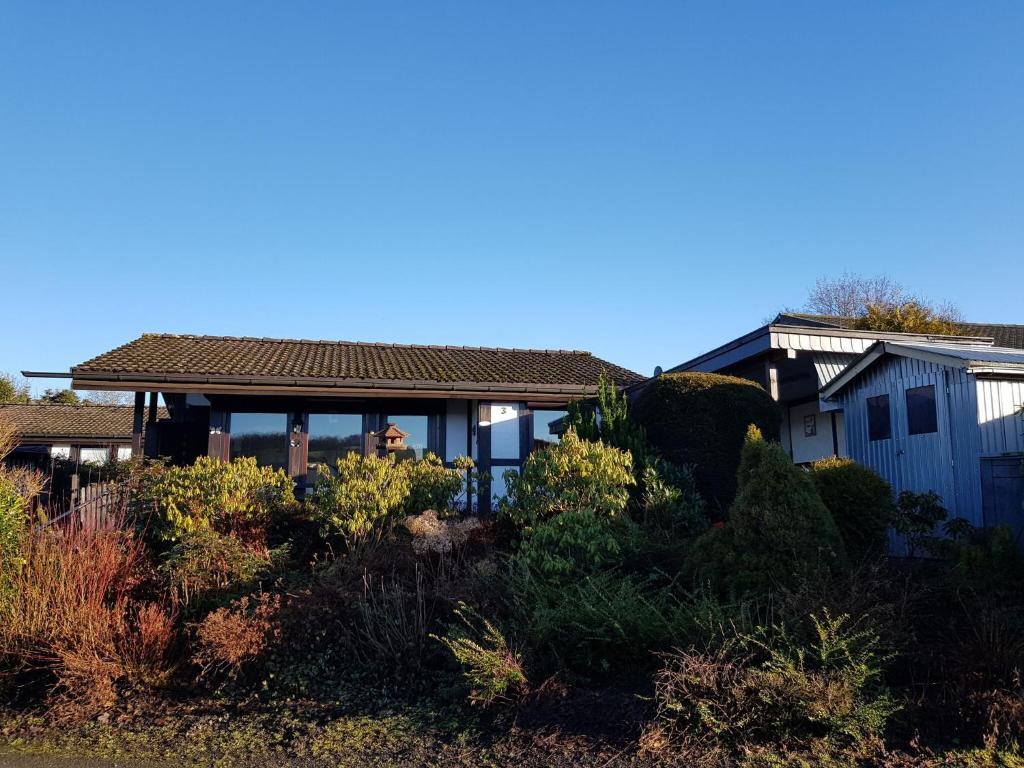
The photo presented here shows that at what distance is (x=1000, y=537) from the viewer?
6641 mm

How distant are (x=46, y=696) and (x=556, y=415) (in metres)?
10.9

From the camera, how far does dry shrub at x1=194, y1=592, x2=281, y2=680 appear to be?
19.5 feet

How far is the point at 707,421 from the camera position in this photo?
10.9m

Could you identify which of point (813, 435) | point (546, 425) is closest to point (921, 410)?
point (546, 425)

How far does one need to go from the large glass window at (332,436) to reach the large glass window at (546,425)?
11.2ft

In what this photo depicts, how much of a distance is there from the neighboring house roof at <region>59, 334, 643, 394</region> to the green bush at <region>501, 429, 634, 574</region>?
5484 millimetres

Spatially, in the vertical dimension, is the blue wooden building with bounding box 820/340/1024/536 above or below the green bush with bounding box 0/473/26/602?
above

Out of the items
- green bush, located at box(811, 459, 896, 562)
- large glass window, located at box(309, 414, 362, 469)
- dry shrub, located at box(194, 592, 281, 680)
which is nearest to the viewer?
dry shrub, located at box(194, 592, 281, 680)

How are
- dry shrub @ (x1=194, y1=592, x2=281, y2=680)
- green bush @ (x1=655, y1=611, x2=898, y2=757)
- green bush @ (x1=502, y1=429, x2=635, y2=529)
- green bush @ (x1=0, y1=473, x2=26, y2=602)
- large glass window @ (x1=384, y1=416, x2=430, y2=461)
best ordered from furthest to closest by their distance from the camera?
large glass window @ (x1=384, y1=416, x2=430, y2=461) < green bush @ (x1=502, y1=429, x2=635, y2=529) < green bush @ (x1=0, y1=473, x2=26, y2=602) < dry shrub @ (x1=194, y1=592, x2=281, y2=680) < green bush @ (x1=655, y1=611, x2=898, y2=757)

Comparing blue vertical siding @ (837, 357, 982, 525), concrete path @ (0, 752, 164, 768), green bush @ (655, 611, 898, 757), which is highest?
blue vertical siding @ (837, 357, 982, 525)

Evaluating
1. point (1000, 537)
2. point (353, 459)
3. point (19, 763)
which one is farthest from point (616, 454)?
point (19, 763)

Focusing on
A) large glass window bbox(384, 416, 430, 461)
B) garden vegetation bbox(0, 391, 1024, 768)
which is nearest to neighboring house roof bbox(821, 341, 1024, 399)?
garden vegetation bbox(0, 391, 1024, 768)

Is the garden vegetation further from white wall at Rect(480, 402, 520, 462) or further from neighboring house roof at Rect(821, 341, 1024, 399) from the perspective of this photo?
white wall at Rect(480, 402, 520, 462)

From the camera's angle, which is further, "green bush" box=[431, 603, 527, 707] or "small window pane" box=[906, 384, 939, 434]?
"small window pane" box=[906, 384, 939, 434]
